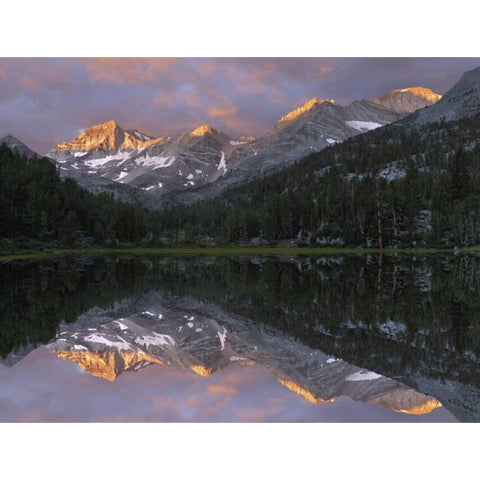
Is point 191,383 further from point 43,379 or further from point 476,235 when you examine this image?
point 476,235

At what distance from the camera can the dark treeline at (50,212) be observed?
98.2 meters

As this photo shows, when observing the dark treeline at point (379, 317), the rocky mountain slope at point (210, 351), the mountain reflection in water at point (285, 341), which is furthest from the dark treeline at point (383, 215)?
the rocky mountain slope at point (210, 351)

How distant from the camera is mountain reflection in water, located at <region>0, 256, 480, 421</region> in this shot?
11.0 meters

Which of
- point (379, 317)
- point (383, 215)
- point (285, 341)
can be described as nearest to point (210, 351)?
point (285, 341)

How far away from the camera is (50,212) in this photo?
4299 inches

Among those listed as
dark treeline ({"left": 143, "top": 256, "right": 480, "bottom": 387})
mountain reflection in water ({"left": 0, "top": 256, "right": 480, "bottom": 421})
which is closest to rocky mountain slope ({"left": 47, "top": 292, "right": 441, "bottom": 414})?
mountain reflection in water ({"left": 0, "top": 256, "right": 480, "bottom": 421})

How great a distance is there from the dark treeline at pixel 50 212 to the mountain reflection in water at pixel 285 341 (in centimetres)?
6719

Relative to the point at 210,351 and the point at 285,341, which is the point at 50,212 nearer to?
the point at 210,351

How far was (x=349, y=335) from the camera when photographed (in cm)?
1617

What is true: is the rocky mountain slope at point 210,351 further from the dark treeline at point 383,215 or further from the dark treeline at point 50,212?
the dark treeline at point 383,215

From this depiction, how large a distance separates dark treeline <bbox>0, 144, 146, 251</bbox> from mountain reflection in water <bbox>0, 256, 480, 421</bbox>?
67.2 meters

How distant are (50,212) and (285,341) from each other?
337 feet

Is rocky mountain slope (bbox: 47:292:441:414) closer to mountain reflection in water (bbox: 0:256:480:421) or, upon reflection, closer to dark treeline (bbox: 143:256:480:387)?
mountain reflection in water (bbox: 0:256:480:421)

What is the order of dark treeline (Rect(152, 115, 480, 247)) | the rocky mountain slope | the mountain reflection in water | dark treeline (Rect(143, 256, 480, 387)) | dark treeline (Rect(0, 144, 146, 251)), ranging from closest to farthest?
the mountain reflection in water < the rocky mountain slope < dark treeline (Rect(143, 256, 480, 387)) < dark treeline (Rect(0, 144, 146, 251)) < dark treeline (Rect(152, 115, 480, 247))
